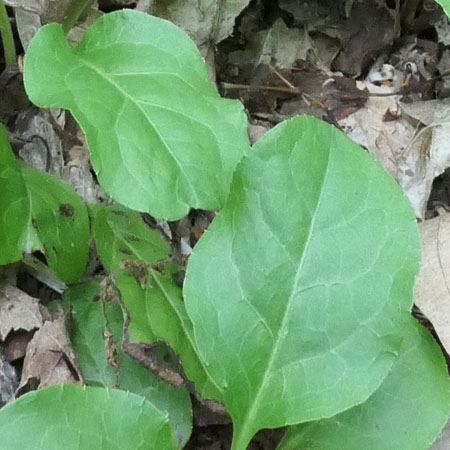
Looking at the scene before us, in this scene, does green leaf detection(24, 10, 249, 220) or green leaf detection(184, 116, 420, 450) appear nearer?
green leaf detection(184, 116, 420, 450)

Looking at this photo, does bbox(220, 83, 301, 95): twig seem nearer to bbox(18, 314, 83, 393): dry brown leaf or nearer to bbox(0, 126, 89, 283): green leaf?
bbox(0, 126, 89, 283): green leaf

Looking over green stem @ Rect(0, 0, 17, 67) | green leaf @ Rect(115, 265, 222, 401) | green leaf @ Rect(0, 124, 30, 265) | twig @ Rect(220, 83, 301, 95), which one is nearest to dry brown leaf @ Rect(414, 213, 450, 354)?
green leaf @ Rect(115, 265, 222, 401)

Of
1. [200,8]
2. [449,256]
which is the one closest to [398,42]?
[200,8]

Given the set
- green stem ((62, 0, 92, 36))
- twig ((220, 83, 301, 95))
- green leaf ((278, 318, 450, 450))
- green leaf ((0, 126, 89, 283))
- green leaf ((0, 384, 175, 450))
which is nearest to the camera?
green leaf ((0, 384, 175, 450))

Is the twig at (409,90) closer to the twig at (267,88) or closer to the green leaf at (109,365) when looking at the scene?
the twig at (267,88)

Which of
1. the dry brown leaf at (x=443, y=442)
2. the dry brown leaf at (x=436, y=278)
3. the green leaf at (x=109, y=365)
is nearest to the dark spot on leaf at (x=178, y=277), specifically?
the green leaf at (x=109, y=365)

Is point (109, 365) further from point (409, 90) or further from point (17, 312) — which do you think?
point (409, 90)
